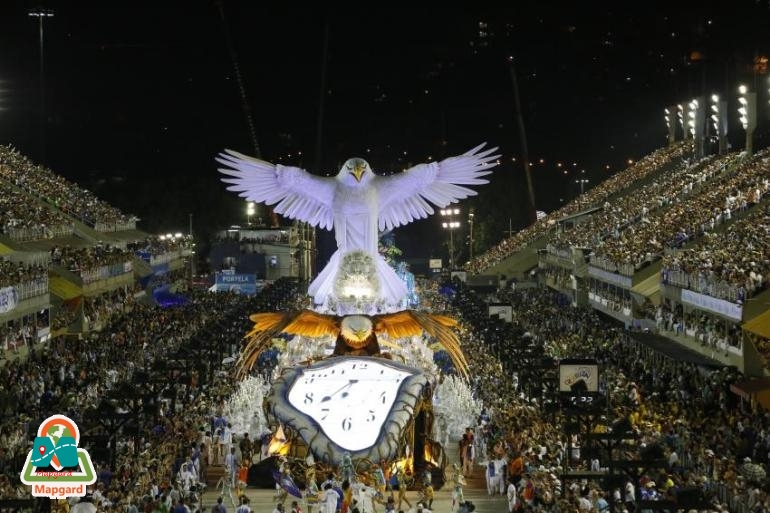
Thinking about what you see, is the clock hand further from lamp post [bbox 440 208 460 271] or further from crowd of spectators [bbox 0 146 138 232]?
lamp post [bbox 440 208 460 271]

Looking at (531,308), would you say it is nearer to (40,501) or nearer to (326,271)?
(326,271)

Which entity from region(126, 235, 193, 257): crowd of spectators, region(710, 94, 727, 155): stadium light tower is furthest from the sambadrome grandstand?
region(710, 94, 727, 155): stadium light tower

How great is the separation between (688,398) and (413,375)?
31.9 feet

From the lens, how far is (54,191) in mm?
69625

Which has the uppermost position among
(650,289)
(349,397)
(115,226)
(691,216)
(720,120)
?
(720,120)

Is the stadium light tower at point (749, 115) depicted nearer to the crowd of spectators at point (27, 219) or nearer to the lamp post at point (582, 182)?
the crowd of spectators at point (27, 219)

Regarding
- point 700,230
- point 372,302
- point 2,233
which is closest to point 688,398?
point 372,302

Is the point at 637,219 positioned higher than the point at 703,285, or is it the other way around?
the point at 637,219

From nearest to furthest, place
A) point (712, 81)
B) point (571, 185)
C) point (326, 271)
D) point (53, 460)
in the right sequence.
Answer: point (53, 460), point (326, 271), point (712, 81), point (571, 185)

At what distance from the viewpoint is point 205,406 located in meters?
33.9

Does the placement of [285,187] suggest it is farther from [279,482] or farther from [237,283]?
[237,283]

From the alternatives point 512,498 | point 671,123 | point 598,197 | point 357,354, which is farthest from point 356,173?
point 671,123

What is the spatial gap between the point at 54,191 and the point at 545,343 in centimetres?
3110

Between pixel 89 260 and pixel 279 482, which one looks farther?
pixel 89 260
